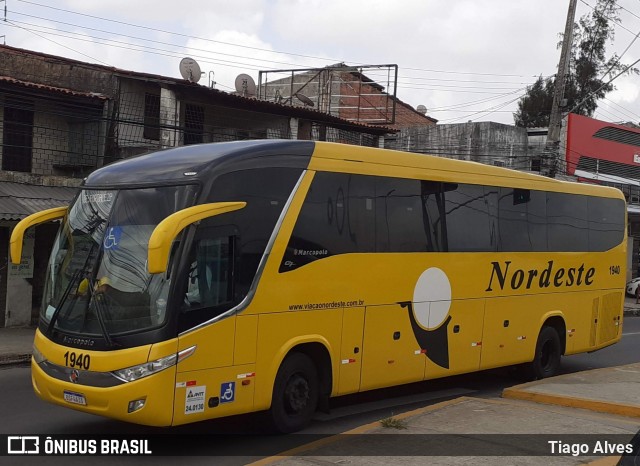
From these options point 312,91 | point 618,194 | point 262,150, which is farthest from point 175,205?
point 312,91

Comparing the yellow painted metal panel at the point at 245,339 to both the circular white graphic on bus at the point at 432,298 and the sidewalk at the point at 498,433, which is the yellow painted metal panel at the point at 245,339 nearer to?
the sidewalk at the point at 498,433

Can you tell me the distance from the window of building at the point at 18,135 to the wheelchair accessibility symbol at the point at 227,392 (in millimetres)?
11925

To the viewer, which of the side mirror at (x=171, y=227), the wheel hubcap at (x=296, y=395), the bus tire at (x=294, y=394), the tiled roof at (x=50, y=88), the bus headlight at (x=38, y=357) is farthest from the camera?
the tiled roof at (x=50, y=88)

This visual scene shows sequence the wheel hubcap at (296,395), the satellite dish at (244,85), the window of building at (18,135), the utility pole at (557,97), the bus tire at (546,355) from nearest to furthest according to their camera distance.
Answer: the wheel hubcap at (296,395) < the bus tire at (546,355) < the window of building at (18,135) < the utility pole at (557,97) < the satellite dish at (244,85)

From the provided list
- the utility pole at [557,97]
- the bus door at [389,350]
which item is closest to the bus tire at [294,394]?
the bus door at [389,350]

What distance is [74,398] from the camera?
7488 millimetres

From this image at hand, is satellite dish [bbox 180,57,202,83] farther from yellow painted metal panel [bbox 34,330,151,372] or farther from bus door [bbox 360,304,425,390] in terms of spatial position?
yellow painted metal panel [bbox 34,330,151,372]

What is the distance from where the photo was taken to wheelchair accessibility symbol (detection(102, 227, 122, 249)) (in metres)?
7.79

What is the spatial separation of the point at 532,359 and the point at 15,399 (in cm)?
809

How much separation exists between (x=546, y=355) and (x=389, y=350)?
473 centimetres

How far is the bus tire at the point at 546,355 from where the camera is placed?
13234 mm

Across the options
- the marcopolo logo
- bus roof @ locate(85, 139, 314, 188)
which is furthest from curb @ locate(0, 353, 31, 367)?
bus roof @ locate(85, 139, 314, 188)

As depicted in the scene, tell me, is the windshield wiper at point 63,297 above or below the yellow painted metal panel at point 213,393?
above

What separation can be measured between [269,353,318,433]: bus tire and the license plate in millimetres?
2050
